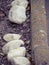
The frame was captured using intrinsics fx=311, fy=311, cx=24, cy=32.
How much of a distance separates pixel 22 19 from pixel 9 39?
12.3 inches

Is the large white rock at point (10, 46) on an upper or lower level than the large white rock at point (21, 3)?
lower

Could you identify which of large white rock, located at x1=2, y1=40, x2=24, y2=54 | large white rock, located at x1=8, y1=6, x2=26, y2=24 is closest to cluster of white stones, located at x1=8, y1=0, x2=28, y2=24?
large white rock, located at x1=8, y1=6, x2=26, y2=24

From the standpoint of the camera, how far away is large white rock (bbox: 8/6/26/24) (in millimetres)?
2754

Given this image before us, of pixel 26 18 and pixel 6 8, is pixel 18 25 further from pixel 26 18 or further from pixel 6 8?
pixel 6 8

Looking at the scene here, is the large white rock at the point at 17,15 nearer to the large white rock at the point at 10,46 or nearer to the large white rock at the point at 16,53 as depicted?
the large white rock at the point at 10,46

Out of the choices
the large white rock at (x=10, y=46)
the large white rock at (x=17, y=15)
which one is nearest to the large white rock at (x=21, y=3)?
the large white rock at (x=17, y=15)

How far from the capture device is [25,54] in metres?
2.39

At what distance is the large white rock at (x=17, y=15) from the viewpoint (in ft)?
9.04

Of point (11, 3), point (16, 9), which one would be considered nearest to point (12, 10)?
point (16, 9)

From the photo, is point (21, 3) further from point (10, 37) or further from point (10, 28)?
point (10, 37)

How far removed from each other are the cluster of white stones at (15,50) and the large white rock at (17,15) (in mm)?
189

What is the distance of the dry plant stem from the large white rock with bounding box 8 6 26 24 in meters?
0.12

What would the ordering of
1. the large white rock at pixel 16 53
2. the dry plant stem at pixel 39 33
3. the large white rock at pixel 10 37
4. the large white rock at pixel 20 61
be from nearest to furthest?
the dry plant stem at pixel 39 33 < the large white rock at pixel 20 61 < the large white rock at pixel 16 53 < the large white rock at pixel 10 37

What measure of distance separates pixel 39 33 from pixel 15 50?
229 mm
